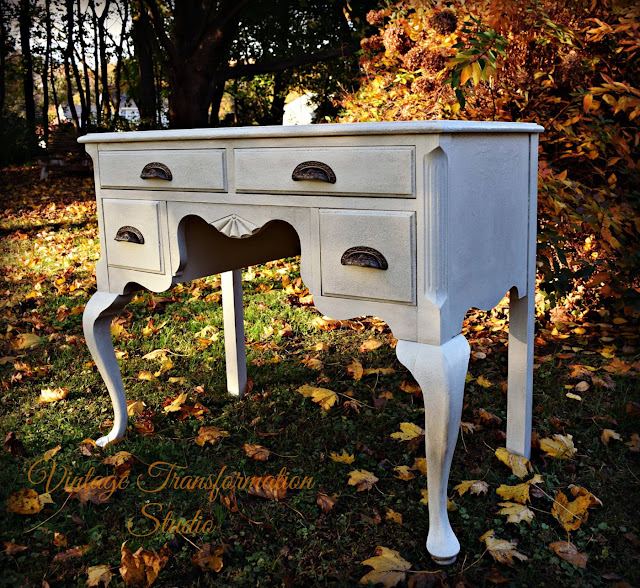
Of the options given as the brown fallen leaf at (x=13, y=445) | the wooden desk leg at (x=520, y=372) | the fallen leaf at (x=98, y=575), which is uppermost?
the wooden desk leg at (x=520, y=372)

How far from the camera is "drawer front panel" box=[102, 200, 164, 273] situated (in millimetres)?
2307

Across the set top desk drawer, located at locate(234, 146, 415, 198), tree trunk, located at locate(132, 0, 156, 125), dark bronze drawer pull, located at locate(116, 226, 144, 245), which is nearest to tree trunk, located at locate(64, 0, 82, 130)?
tree trunk, located at locate(132, 0, 156, 125)

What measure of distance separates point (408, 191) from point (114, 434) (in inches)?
61.2

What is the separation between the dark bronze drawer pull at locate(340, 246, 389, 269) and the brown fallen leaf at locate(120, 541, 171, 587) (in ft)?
3.21

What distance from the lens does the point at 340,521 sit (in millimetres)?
2076

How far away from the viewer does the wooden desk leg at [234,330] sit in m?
2.89

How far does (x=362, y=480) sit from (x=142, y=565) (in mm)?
761

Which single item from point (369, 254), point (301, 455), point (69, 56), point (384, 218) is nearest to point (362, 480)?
point (301, 455)

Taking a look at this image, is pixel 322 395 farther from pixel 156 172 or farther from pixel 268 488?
pixel 156 172

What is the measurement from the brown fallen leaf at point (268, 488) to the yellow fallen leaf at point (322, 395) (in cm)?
58

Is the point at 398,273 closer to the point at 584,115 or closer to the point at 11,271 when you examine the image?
the point at 584,115

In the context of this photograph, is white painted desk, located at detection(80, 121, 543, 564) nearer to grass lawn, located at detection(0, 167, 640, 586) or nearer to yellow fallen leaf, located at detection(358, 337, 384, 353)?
grass lawn, located at detection(0, 167, 640, 586)

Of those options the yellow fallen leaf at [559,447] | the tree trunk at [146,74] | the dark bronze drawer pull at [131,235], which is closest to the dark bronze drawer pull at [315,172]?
the dark bronze drawer pull at [131,235]

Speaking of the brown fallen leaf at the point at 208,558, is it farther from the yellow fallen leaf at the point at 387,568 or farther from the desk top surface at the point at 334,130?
the desk top surface at the point at 334,130
